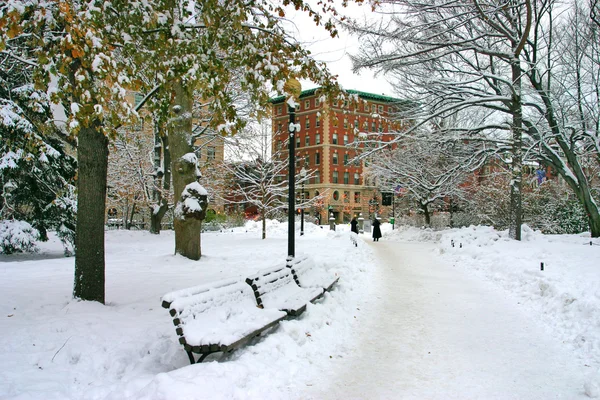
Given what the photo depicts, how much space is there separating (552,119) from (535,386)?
14434 mm

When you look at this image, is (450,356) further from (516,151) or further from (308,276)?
(516,151)

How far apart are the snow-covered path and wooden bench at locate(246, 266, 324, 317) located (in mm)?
986

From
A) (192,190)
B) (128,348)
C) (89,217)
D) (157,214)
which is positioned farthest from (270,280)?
(157,214)

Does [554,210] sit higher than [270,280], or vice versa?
[554,210]

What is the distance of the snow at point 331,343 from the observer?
402cm

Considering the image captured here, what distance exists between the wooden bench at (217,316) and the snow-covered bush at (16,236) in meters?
11.1

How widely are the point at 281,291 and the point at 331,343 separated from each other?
1671 mm

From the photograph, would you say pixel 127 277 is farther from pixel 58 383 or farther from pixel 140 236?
pixel 140 236

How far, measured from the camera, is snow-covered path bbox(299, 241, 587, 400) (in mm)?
4301

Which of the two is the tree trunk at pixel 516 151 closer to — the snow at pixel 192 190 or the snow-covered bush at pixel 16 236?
the snow at pixel 192 190

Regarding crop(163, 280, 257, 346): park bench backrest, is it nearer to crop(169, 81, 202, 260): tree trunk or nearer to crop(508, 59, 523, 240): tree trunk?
crop(169, 81, 202, 260): tree trunk

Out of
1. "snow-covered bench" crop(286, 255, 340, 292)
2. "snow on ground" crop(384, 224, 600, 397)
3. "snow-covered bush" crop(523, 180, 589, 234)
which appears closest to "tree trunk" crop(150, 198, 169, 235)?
"snow on ground" crop(384, 224, 600, 397)

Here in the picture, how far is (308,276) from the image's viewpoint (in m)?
8.62

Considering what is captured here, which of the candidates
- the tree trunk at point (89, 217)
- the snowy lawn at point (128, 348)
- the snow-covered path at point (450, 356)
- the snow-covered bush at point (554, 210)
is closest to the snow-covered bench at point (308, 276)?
the snowy lawn at point (128, 348)
